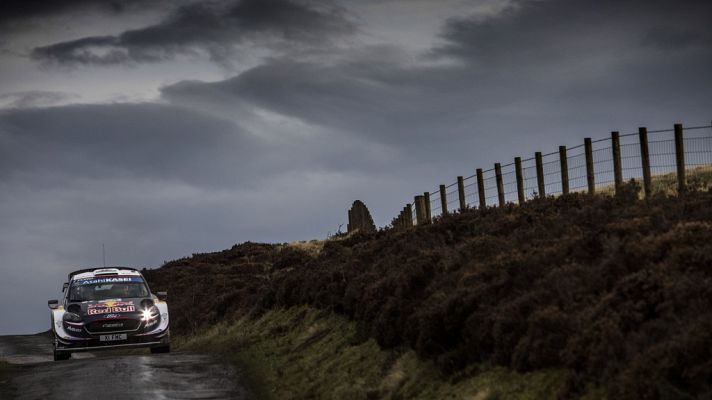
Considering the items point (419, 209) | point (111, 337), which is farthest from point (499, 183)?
point (111, 337)

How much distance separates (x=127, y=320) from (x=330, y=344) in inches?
241

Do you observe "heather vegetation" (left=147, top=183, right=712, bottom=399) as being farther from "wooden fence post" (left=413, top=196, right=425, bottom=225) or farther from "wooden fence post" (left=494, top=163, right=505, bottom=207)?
"wooden fence post" (left=413, top=196, right=425, bottom=225)

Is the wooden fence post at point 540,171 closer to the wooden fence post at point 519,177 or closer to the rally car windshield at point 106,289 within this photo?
the wooden fence post at point 519,177

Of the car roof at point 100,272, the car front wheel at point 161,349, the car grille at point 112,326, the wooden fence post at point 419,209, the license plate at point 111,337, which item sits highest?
the wooden fence post at point 419,209

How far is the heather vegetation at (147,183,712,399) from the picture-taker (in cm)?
911

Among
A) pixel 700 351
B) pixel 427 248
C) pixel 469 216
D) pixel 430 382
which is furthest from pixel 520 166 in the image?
pixel 700 351

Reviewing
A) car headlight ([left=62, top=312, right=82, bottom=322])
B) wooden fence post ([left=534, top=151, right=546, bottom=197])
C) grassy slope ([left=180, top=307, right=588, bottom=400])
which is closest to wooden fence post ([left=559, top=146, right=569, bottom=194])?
wooden fence post ([left=534, top=151, right=546, bottom=197])

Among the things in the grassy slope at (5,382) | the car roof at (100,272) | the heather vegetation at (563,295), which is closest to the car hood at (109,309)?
the car roof at (100,272)

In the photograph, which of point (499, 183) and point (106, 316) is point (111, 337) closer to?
point (106, 316)

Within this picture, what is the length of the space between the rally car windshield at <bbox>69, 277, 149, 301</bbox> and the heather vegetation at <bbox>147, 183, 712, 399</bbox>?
15.9 ft

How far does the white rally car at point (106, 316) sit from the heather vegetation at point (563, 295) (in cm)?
428

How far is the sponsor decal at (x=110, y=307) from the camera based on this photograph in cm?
2261

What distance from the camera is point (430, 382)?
1288 centimetres

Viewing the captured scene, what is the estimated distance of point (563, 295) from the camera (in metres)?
11.5
